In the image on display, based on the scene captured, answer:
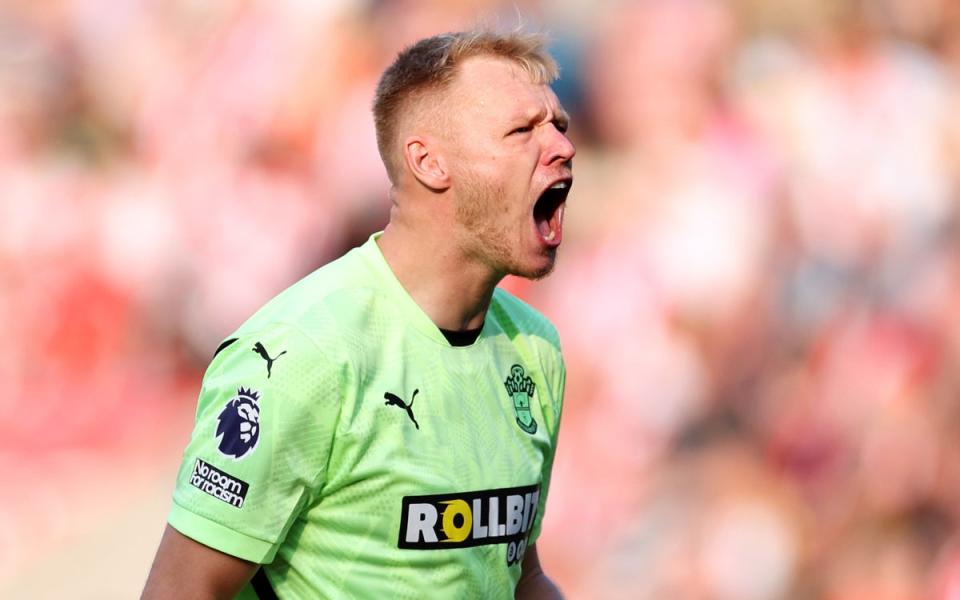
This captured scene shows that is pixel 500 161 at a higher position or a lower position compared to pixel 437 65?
lower

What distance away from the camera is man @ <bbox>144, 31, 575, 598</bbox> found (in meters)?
1.91

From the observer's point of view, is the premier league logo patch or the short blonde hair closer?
the premier league logo patch

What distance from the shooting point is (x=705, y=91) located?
554 cm

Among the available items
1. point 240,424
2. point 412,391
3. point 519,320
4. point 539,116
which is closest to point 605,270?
point 519,320

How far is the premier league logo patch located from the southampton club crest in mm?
559

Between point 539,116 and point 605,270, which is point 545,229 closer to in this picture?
point 539,116

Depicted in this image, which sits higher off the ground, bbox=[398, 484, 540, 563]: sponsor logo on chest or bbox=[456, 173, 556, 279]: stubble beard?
bbox=[456, 173, 556, 279]: stubble beard

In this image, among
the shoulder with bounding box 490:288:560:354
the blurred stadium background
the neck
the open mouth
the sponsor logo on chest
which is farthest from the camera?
the blurred stadium background

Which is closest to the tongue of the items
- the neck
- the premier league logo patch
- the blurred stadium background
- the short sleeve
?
the neck

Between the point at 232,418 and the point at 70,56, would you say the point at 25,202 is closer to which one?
the point at 70,56

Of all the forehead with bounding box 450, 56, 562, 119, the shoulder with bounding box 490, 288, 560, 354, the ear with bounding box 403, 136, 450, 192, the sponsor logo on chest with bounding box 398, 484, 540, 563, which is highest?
the forehead with bounding box 450, 56, 562, 119

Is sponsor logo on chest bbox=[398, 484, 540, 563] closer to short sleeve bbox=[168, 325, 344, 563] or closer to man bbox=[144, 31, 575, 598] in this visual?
man bbox=[144, 31, 575, 598]

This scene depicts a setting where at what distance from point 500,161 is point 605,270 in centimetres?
319

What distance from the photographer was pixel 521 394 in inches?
92.9
